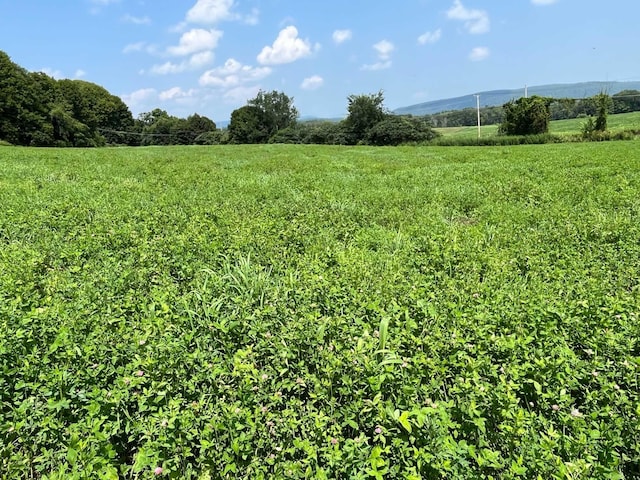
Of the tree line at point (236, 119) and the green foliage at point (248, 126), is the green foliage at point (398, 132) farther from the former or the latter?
Answer: the green foliage at point (248, 126)

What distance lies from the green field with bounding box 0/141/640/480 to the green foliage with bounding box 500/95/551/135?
41267 millimetres

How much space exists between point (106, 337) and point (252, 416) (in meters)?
1.48

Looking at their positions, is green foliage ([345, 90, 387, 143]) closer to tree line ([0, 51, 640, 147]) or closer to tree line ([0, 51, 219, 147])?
tree line ([0, 51, 640, 147])

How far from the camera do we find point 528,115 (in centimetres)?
4244

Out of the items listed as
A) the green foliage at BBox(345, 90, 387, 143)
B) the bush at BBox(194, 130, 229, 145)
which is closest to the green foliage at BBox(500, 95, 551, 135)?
the green foliage at BBox(345, 90, 387, 143)

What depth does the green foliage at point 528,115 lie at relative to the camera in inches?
1654

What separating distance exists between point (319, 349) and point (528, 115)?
46932mm

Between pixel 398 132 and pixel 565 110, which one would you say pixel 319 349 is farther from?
pixel 565 110

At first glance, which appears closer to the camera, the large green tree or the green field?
the green field

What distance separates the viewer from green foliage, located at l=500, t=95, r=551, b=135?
42.0m

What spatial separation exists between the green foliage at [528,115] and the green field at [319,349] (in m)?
41.3

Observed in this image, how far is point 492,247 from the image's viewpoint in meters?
5.61

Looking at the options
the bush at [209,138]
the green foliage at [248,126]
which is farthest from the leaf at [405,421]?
the bush at [209,138]

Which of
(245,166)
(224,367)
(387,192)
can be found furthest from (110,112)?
(224,367)
